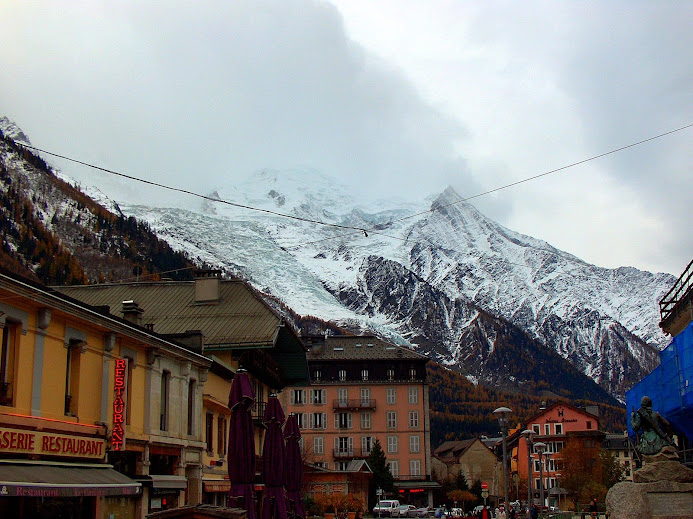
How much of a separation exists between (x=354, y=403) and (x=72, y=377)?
2972 inches

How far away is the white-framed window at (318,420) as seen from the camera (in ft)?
320

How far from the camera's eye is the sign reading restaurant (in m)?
19.7

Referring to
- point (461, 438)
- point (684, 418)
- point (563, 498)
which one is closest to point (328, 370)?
point (563, 498)

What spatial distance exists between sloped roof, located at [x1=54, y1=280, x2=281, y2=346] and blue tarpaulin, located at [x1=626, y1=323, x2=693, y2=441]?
58.3ft

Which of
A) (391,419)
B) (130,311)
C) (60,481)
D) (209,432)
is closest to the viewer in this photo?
(60,481)

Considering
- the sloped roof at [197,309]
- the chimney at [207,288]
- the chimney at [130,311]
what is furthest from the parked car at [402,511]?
the chimney at [130,311]

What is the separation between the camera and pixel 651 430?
24734mm

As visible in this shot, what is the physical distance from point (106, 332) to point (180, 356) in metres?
6.32

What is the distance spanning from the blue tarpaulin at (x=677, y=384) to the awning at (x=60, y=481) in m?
22.2

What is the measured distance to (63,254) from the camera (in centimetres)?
17638

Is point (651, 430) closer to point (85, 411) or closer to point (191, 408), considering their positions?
point (85, 411)

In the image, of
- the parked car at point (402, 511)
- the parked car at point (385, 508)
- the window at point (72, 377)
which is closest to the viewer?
the window at point (72, 377)

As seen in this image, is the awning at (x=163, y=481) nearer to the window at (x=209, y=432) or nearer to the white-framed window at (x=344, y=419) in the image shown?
the window at (x=209, y=432)

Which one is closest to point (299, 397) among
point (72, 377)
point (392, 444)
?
point (392, 444)
